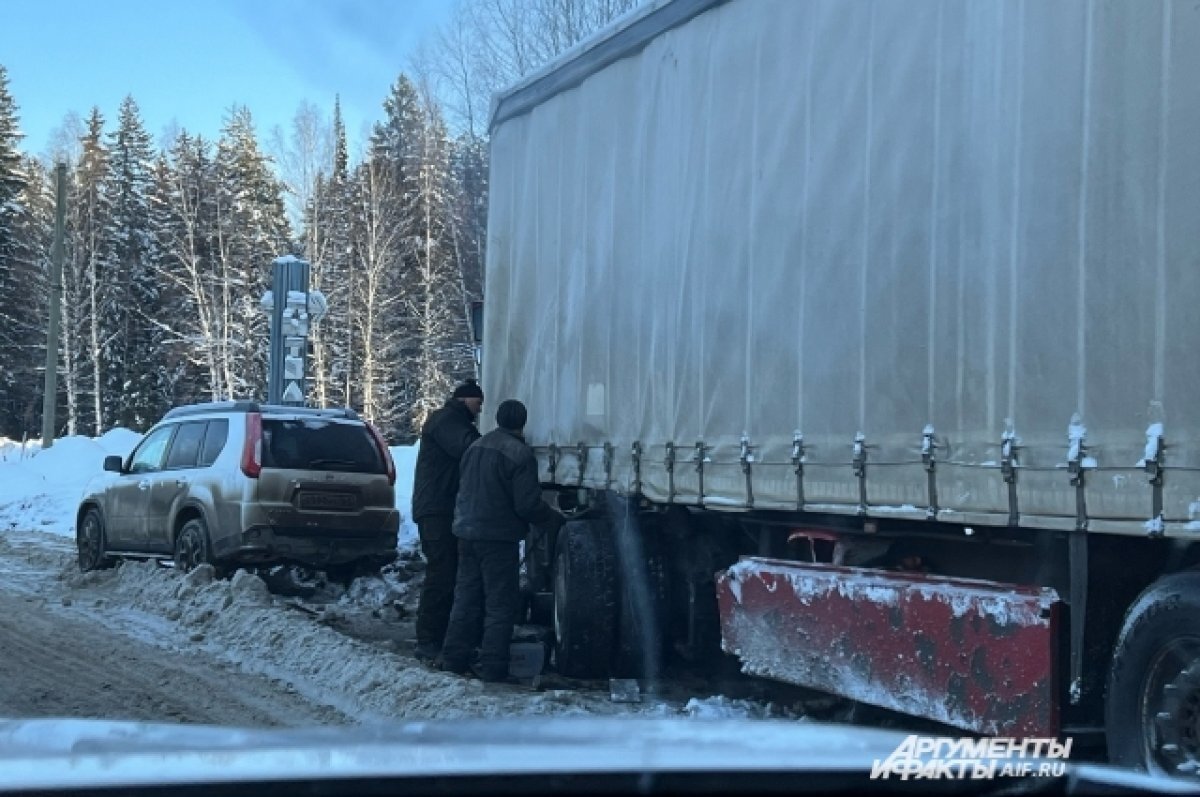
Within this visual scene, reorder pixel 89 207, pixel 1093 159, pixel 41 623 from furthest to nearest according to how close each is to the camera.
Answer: pixel 89 207, pixel 41 623, pixel 1093 159

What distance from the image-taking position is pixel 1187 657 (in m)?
4.38

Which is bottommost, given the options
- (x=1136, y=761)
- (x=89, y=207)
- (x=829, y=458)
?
(x=1136, y=761)

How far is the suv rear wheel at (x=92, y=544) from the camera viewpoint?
13.8 metres

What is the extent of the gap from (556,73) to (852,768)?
25.8 ft

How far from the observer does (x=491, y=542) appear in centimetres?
864

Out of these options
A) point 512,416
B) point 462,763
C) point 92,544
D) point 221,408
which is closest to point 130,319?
point 92,544

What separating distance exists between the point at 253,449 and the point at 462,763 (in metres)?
9.25

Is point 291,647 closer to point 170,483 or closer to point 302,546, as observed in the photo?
point 302,546

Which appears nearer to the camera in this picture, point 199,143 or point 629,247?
point 629,247

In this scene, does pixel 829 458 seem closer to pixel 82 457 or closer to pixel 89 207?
pixel 82 457

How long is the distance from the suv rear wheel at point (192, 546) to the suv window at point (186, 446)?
0.65 m

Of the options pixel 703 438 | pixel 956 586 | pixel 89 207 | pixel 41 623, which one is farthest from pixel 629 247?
pixel 89 207

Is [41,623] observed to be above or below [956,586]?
below

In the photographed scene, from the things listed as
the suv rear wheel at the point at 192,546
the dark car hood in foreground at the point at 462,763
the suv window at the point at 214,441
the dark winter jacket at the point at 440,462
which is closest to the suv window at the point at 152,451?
the suv window at the point at 214,441
